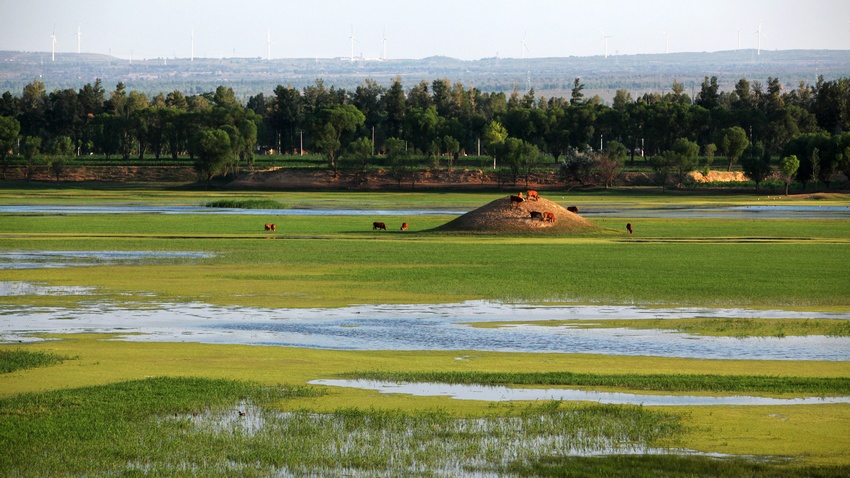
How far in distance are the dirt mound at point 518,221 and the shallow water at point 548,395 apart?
49199 mm

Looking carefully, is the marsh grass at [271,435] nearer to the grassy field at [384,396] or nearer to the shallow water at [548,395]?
the grassy field at [384,396]

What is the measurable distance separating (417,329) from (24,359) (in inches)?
393

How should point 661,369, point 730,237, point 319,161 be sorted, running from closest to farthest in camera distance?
point 661,369 < point 730,237 < point 319,161

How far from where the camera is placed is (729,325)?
30281mm

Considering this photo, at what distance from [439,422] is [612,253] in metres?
38.4

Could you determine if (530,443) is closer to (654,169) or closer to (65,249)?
(65,249)

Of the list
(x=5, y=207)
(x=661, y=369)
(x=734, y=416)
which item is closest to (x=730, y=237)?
(x=661, y=369)

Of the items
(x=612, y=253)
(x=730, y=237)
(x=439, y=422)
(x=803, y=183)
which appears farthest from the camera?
(x=803, y=183)

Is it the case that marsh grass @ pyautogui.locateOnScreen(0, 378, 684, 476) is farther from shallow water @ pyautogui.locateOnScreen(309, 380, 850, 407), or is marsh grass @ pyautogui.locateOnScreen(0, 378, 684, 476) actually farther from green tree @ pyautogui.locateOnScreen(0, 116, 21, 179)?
green tree @ pyautogui.locateOnScreen(0, 116, 21, 179)

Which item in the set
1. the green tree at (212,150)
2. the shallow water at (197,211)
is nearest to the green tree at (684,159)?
the green tree at (212,150)

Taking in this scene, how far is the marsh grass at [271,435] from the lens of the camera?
1562cm

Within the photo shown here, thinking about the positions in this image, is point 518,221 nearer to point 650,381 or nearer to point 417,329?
point 417,329

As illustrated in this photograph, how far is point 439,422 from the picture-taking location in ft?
59.3

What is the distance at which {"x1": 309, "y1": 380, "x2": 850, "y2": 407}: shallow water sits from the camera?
64.7 feet
